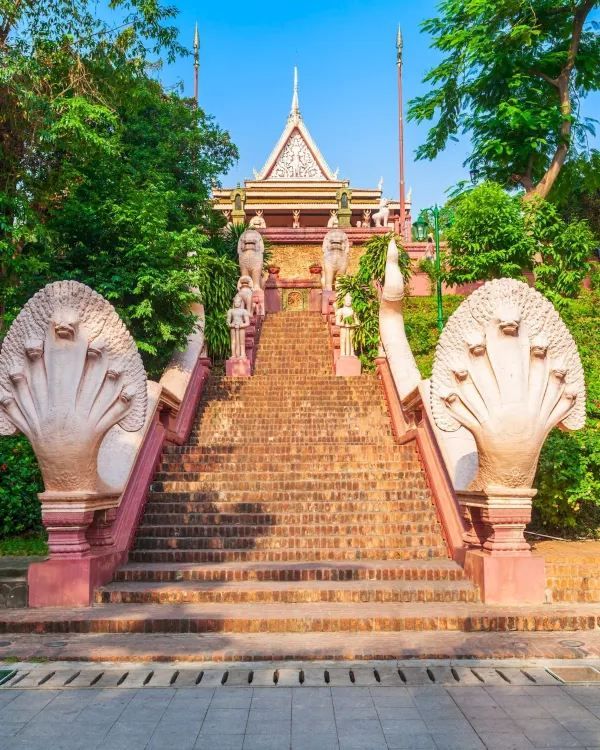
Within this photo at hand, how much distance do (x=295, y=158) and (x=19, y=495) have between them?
91.0 feet

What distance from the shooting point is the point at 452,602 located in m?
6.39

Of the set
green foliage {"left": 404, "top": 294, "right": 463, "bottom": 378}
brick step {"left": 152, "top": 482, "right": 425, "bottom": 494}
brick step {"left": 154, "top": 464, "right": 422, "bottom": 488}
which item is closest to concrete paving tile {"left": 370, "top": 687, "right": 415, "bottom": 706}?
brick step {"left": 152, "top": 482, "right": 425, "bottom": 494}

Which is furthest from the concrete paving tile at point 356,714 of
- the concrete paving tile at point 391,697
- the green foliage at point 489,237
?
the green foliage at point 489,237

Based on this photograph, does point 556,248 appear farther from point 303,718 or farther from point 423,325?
point 303,718

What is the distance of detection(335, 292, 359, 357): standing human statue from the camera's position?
44.9 ft

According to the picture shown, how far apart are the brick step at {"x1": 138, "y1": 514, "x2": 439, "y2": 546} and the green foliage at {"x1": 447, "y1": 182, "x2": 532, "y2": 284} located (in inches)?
288

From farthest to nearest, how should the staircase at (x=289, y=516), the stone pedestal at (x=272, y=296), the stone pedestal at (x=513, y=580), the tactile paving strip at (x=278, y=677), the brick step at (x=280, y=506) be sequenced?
the stone pedestal at (x=272, y=296) → the brick step at (x=280, y=506) → the staircase at (x=289, y=516) → the stone pedestal at (x=513, y=580) → the tactile paving strip at (x=278, y=677)

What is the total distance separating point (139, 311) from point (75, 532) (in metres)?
3.99

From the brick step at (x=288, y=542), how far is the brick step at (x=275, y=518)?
0.31 metres

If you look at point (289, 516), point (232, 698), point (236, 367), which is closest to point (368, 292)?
point (236, 367)

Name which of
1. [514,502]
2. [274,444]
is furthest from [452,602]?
[274,444]

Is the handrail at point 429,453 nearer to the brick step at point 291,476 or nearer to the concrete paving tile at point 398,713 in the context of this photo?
the brick step at point 291,476

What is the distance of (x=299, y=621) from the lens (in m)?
5.66

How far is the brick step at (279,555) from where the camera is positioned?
24.8 feet
